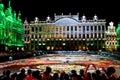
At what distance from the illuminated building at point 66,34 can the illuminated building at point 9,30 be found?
784 cm

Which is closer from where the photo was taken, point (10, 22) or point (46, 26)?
point (10, 22)

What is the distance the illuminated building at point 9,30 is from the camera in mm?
99137

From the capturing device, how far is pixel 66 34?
146 metres

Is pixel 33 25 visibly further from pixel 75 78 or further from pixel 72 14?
pixel 75 78

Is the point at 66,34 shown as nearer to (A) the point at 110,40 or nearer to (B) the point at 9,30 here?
(A) the point at 110,40

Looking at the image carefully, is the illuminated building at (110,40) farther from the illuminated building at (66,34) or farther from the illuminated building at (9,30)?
the illuminated building at (9,30)

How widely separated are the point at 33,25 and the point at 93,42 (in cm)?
3115

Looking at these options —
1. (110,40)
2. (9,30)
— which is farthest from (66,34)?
(9,30)

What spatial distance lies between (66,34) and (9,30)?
40651 mm

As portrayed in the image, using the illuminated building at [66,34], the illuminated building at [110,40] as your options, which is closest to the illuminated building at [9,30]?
the illuminated building at [66,34]

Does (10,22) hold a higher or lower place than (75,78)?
higher

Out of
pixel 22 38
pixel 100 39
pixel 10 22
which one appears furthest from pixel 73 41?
pixel 10 22

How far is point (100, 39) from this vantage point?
14362 cm

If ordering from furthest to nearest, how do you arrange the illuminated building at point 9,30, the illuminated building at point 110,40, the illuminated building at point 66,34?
the illuminated building at point 66,34, the illuminated building at point 110,40, the illuminated building at point 9,30
